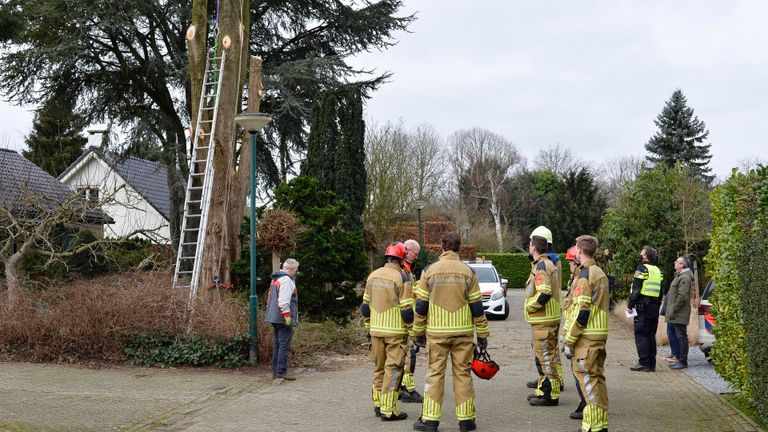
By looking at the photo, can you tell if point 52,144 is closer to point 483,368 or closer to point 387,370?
point 387,370

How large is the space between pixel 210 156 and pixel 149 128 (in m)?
8.58

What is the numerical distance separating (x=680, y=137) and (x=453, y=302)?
153 feet

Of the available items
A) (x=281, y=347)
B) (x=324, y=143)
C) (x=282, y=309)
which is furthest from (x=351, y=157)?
(x=282, y=309)

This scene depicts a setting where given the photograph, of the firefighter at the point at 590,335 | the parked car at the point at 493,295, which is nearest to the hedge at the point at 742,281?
the firefighter at the point at 590,335

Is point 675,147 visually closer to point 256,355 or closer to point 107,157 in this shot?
point 107,157

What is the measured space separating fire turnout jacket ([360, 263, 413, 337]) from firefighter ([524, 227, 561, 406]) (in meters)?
1.54

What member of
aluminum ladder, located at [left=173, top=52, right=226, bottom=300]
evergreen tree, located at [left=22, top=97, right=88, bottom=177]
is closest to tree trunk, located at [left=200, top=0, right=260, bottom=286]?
aluminum ladder, located at [left=173, top=52, right=226, bottom=300]

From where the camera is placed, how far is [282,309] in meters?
10.7

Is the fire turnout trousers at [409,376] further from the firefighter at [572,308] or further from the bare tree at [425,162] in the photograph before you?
the bare tree at [425,162]

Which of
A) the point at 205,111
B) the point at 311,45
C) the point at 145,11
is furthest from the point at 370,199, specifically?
the point at 205,111

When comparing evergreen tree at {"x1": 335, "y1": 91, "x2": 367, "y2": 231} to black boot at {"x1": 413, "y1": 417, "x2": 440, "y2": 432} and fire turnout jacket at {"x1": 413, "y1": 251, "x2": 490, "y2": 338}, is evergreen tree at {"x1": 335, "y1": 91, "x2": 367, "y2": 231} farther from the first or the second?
black boot at {"x1": 413, "y1": 417, "x2": 440, "y2": 432}

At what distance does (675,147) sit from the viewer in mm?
50156

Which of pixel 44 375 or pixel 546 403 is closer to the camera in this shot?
pixel 546 403

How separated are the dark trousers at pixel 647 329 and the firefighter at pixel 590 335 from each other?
4.50 meters
